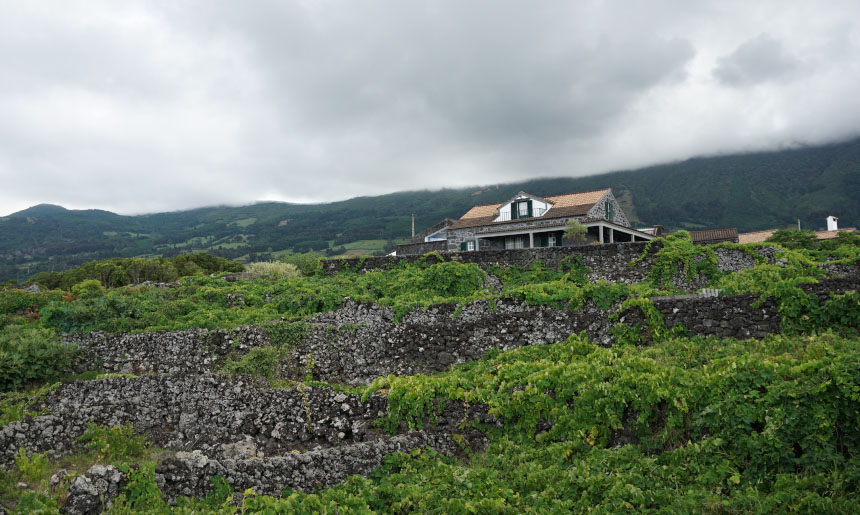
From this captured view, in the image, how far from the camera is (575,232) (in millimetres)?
29750

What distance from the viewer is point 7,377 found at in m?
11.9

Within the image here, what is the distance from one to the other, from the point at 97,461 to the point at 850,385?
43.4 ft

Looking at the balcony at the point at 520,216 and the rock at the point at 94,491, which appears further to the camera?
the balcony at the point at 520,216

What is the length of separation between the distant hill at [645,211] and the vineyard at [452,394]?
360 feet

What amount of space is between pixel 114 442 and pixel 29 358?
3994mm

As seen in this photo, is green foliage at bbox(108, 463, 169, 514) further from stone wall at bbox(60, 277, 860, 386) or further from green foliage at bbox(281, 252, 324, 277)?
green foliage at bbox(281, 252, 324, 277)

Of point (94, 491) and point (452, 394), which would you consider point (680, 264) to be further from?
point (94, 491)

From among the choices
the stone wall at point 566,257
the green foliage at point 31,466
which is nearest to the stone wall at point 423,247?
the stone wall at point 566,257

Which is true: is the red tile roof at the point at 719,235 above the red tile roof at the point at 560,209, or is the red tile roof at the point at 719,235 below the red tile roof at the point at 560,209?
below

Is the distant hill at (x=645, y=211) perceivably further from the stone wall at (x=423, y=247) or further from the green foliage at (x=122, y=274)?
the stone wall at (x=423, y=247)

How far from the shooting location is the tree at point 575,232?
97.3 ft

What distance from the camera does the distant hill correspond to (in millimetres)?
119438

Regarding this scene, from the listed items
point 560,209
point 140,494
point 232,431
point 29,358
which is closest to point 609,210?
point 560,209

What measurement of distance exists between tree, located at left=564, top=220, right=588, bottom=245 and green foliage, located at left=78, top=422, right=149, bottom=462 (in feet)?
81.3
